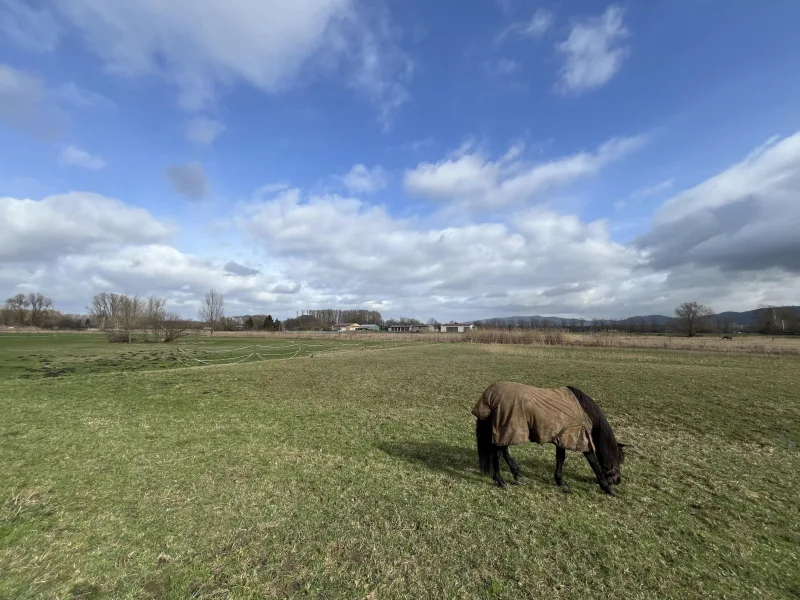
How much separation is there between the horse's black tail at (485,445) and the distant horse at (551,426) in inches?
0.6

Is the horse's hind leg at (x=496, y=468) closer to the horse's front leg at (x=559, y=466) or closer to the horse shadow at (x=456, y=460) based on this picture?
the horse shadow at (x=456, y=460)

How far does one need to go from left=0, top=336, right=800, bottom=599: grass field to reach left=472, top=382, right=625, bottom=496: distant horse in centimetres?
40

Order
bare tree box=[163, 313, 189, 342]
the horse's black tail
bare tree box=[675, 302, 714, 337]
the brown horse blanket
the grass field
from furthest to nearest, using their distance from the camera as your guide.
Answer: bare tree box=[675, 302, 714, 337] < bare tree box=[163, 313, 189, 342] < the horse's black tail < the brown horse blanket < the grass field

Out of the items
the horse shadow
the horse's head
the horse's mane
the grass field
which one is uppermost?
the horse's mane

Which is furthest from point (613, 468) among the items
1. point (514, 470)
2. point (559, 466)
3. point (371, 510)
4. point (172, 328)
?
point (172, 328)

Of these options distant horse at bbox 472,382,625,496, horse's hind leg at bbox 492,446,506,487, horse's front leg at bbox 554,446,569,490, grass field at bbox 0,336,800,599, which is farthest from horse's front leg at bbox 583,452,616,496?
horse's hind leg at bbox 492,446,506,487

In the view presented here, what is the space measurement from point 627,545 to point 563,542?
0.62m

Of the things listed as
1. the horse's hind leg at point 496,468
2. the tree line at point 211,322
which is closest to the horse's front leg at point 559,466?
the horse's hind leg at point 496,468

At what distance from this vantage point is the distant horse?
15.8 feet

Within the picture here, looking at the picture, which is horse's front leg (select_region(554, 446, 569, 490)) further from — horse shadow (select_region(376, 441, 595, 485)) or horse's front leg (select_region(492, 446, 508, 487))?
horse's front leg (select_region(492, 446, 508, 487))

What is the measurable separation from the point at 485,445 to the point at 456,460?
1168mm

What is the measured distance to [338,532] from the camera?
12.8 feet

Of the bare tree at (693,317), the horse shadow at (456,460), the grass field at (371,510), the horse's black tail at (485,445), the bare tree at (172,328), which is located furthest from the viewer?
the bare tree at (693,317)

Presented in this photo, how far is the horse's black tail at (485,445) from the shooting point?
211 inches
